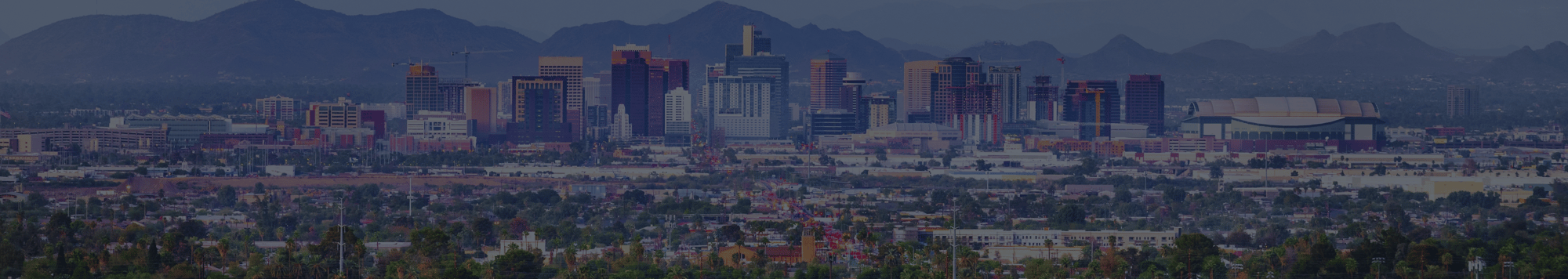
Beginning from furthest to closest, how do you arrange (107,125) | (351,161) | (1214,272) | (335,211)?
(107,125) → (351,161) → (335,211) → (1214,272)

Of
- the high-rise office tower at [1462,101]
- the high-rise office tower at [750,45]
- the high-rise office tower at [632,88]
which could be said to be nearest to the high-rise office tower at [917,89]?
the high-rise office tower at [750,45]

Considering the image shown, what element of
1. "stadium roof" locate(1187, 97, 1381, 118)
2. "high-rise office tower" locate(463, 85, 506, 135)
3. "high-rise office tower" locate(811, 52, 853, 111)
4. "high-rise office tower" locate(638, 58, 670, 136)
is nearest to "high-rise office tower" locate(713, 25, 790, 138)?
"high-rise office tower" locate(811, 52, 853, 111)

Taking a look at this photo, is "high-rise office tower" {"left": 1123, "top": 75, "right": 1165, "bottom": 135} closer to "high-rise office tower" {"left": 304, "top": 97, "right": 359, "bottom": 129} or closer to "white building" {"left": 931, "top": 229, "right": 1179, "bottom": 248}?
"high-rise office tower" {"left": 304, "top": 97, "right": 359, "bottom": 129}

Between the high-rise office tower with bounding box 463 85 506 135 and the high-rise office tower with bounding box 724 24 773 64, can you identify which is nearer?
the high-rise office tower with bounding box 463 85 506 135

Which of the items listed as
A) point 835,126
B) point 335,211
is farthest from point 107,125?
point 335,211

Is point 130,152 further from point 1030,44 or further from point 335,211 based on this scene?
point 1030,44

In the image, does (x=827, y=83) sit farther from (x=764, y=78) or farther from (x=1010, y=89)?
(x=1010, y=89)
